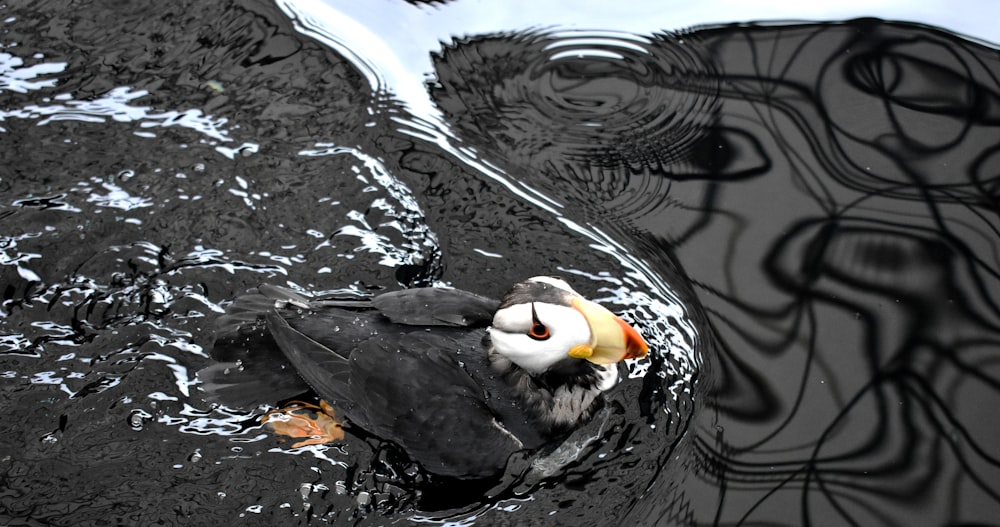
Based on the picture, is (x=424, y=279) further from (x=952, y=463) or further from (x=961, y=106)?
→ (x=961, y=106)

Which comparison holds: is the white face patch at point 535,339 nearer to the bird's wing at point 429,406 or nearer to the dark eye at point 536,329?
the dark eye at point 536,329

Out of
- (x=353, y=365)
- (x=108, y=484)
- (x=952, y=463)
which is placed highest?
(x=952, y=463)

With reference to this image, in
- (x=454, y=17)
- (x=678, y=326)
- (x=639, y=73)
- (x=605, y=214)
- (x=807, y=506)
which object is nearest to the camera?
(x=807, y=506)

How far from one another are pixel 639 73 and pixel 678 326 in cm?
121

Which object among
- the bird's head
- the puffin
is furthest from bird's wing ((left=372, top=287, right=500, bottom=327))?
the bird's head

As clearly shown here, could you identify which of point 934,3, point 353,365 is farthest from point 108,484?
point 934,3

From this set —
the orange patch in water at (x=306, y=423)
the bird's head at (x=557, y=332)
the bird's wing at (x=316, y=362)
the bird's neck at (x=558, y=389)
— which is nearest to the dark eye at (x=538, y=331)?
the bird's head at (x=557, y=332)

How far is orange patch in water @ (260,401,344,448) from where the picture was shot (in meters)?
2.66

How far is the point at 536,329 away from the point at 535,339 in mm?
29

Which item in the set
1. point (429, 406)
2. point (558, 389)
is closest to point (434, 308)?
point (429, 406)

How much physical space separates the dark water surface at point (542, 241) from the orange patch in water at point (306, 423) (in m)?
0.04

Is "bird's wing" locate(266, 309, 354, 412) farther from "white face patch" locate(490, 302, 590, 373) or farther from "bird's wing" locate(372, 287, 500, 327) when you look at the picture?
"white face patch" locate(490, 302, 590, 373)

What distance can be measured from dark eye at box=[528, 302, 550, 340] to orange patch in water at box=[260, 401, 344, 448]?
0.67m

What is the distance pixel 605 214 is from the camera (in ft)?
10.6
